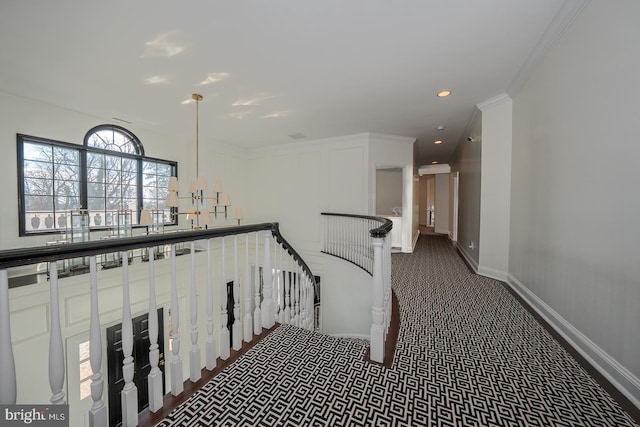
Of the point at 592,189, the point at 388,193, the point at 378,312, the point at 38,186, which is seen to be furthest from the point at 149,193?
the point at 388,193

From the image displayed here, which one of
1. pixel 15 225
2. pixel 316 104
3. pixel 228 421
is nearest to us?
pixel 228 421

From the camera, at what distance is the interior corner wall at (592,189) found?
1.50 m

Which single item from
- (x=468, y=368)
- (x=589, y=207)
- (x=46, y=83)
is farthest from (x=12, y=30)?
(x=589, y=207)

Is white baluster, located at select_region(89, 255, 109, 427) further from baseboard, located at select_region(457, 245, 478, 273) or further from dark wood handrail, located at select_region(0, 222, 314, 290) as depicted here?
baseboard, located at select_region(457, 245, 478, 273)

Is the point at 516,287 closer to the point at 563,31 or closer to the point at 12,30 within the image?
the point at 563,31

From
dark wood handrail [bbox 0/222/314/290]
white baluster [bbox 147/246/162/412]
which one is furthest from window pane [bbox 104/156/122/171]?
white baluster [bbox 147/246/162/412]

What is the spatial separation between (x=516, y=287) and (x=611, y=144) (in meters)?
2.14

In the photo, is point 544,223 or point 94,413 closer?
point 94,413

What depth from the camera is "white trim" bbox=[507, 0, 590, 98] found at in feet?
6.44

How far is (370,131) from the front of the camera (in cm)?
531

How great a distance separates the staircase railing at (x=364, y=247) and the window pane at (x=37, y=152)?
490 centimetres

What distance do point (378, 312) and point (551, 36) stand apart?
9.85 feet

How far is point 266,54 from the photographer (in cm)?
258

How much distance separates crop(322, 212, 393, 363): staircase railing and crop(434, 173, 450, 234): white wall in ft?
19.2
